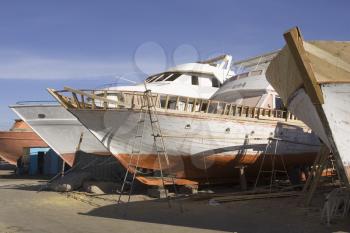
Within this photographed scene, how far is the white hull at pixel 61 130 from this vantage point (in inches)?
746

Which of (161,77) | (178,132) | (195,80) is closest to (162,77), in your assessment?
(161,77)

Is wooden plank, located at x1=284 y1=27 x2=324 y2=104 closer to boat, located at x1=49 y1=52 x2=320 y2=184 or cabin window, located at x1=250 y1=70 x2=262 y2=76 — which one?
boat, located at x1=49 y1=52 x2=320 y2=184

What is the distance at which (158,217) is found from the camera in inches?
415

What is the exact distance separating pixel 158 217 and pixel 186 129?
15.3 feet

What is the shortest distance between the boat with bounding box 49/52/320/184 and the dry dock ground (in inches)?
83.8

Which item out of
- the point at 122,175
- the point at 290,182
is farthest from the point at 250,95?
the point at 122,175

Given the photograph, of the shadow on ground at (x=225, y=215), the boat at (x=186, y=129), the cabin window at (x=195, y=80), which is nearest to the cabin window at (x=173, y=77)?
the cabin window at (x=195, y=80)

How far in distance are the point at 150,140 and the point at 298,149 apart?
669cm

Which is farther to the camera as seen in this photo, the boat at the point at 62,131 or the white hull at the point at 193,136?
the boat at the point at 62,131

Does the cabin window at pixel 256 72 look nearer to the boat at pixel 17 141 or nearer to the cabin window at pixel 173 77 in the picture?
the cabin window at pixel 173 77

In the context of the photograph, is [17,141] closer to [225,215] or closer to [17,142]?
[17,142]

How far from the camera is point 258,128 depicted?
16547mm

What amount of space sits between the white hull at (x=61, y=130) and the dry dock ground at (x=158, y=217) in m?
5.35

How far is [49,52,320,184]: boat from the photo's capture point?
14.4m
